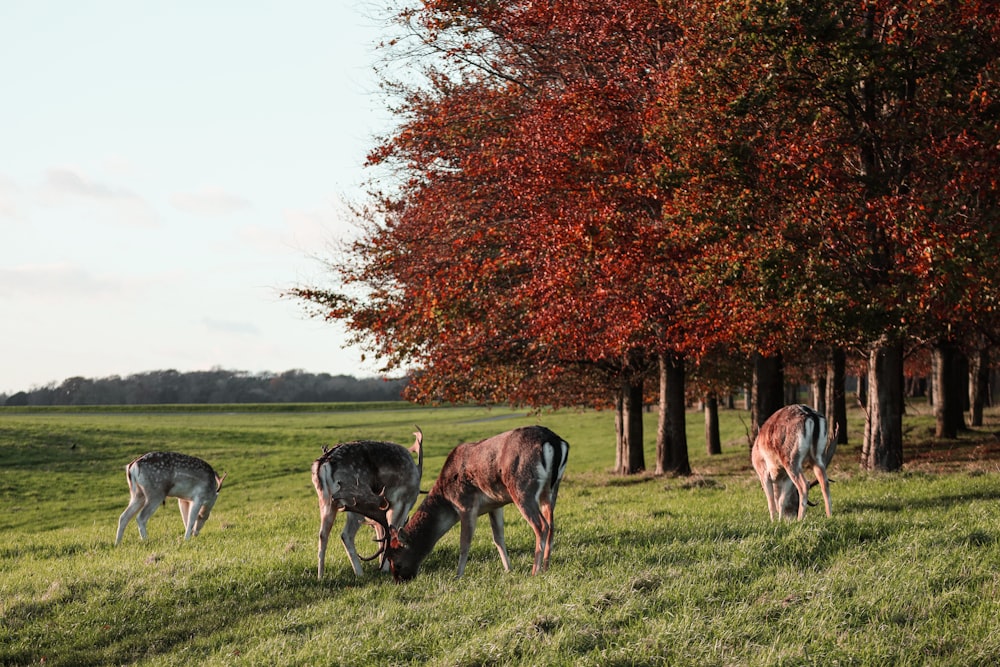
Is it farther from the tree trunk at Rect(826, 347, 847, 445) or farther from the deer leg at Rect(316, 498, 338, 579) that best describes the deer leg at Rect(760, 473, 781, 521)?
the tree trunk at Rect(826, 347, 847, 445)

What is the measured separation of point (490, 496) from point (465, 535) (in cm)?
56

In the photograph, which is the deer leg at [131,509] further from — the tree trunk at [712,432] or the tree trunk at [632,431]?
the tree trunk at [712,432]

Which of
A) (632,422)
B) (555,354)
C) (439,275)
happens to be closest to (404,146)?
(439,275)

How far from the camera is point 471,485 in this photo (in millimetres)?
11406

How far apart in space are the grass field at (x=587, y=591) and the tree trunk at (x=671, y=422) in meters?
5.51

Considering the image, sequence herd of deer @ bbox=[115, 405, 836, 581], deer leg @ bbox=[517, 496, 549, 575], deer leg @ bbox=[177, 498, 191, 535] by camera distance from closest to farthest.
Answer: deer leg @ bbox=[517, 496, 549, 575] → herd of deer @ bbox=[115, 405, 836, 581] → deer leg @ bbox=[177, 498, 191, 535]

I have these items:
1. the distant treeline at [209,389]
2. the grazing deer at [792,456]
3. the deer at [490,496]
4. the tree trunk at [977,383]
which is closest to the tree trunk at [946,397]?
the tree trunk at [977,383]

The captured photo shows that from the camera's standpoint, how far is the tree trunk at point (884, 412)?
19844 mm

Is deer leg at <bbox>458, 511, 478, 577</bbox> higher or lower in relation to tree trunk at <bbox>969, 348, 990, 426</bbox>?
lower

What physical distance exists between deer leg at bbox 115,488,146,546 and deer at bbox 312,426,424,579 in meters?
5.82

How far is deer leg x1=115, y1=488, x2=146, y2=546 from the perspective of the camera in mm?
16109

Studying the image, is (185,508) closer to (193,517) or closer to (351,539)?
(193,517)

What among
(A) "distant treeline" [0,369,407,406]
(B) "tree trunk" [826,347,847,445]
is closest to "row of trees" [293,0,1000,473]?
(B) "tree trunk" [826,347,847,445]

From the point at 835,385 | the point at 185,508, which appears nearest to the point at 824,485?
the point at 185,508
